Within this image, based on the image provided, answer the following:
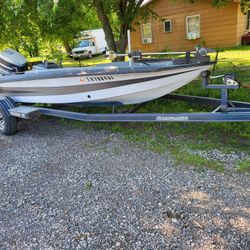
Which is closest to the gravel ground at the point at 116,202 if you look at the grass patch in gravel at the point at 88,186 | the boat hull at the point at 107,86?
the grass patch in gravel at the point at 88,186

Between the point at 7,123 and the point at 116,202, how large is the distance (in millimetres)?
2871

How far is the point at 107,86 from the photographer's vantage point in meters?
4.34

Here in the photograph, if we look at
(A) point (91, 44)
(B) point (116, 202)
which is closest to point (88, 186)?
(B) point (116, 202)

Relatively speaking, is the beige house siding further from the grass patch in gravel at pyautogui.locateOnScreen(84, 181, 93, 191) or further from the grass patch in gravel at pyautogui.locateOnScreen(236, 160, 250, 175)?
the grass patch in gravel at pyautogui.locateOnScreen(84, 181, 93, 191)

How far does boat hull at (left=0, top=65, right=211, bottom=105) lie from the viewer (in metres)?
4.07

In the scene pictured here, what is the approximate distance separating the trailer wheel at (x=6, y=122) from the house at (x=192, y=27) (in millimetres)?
12028

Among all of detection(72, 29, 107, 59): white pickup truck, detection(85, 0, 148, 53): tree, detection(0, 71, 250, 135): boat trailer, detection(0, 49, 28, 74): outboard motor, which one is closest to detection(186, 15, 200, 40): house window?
detection(72, 29, 107, 59): white pickup truck

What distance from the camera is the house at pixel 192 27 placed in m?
16.2

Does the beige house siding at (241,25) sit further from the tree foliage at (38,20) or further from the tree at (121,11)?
the tree foliage at (38,20)

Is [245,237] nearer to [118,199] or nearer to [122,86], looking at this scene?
[118,199]

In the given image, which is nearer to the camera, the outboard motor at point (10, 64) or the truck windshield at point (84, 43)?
the outboard motor at point (10, 64)

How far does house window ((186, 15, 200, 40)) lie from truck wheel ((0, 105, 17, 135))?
589 inches

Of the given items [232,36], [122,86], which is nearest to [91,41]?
[232,36]

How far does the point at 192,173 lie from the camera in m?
3.40
